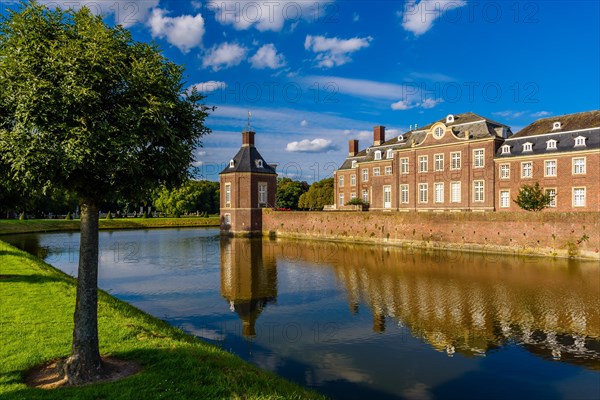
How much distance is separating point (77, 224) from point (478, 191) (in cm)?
5141

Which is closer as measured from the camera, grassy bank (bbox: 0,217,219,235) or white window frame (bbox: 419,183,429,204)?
white window frame (bbox: 419,183,429,204)

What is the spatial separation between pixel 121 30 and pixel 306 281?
596 inches

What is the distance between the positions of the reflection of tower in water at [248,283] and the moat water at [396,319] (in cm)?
9

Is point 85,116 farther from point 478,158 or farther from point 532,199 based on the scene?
point 478,158

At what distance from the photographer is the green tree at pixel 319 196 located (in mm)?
72750

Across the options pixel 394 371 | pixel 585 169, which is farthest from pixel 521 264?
pixel 394 371

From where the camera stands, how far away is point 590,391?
8.02m

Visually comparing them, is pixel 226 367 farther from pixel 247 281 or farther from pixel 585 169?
pixel 585 169

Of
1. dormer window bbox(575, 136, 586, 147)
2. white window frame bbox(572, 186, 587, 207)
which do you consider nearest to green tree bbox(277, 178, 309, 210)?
white window frame bbox(572, 186, 587, 207)

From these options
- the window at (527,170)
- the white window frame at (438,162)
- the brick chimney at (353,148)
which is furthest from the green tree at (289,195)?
the window at (527,170)

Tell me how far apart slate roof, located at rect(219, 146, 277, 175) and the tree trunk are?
1565 inches

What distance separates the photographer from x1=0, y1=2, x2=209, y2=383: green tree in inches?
217

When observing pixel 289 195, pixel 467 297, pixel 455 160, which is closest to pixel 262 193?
pixel 455 160

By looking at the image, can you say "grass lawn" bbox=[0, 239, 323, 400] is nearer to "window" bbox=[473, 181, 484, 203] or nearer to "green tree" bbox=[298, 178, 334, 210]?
"window" bbox=[473, 181, 484, 203]
